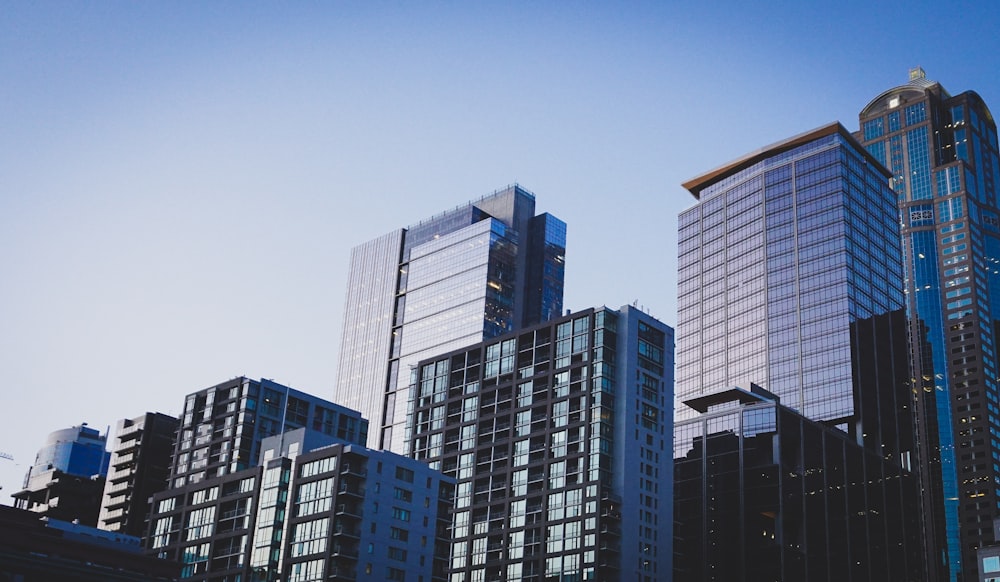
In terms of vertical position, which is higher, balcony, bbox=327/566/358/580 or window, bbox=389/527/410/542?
window, bbox=389/527/410/542

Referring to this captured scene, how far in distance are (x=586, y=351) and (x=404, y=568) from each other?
5878cm

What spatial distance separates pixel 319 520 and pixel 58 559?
38.3 metres

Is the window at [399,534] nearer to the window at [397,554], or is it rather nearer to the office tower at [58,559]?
the window at [397,554]

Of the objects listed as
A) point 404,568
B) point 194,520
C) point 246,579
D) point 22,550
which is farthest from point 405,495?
point 22,550

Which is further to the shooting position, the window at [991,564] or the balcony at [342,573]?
the window at [991,564]

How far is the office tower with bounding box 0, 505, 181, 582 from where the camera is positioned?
126781mm

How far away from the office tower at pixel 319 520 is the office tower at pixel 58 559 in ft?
50.5

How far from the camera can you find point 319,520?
159m

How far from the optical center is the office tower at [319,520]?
510 feet

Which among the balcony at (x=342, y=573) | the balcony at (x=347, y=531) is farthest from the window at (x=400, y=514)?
the balcony at (x=342, y=573)

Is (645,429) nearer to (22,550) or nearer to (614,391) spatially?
(614,391)

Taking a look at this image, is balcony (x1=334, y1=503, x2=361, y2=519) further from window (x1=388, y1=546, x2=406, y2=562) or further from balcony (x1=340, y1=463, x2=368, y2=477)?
window (x1=388, y1=546, x2=406, y2=562)

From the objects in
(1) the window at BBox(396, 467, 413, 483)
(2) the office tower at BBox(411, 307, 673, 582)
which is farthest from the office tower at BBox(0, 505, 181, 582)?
(2) the office tower at BBox(411, 307, 673, 582)

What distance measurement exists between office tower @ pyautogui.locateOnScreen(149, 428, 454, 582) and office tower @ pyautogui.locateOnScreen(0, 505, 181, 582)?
15405 millimetres
